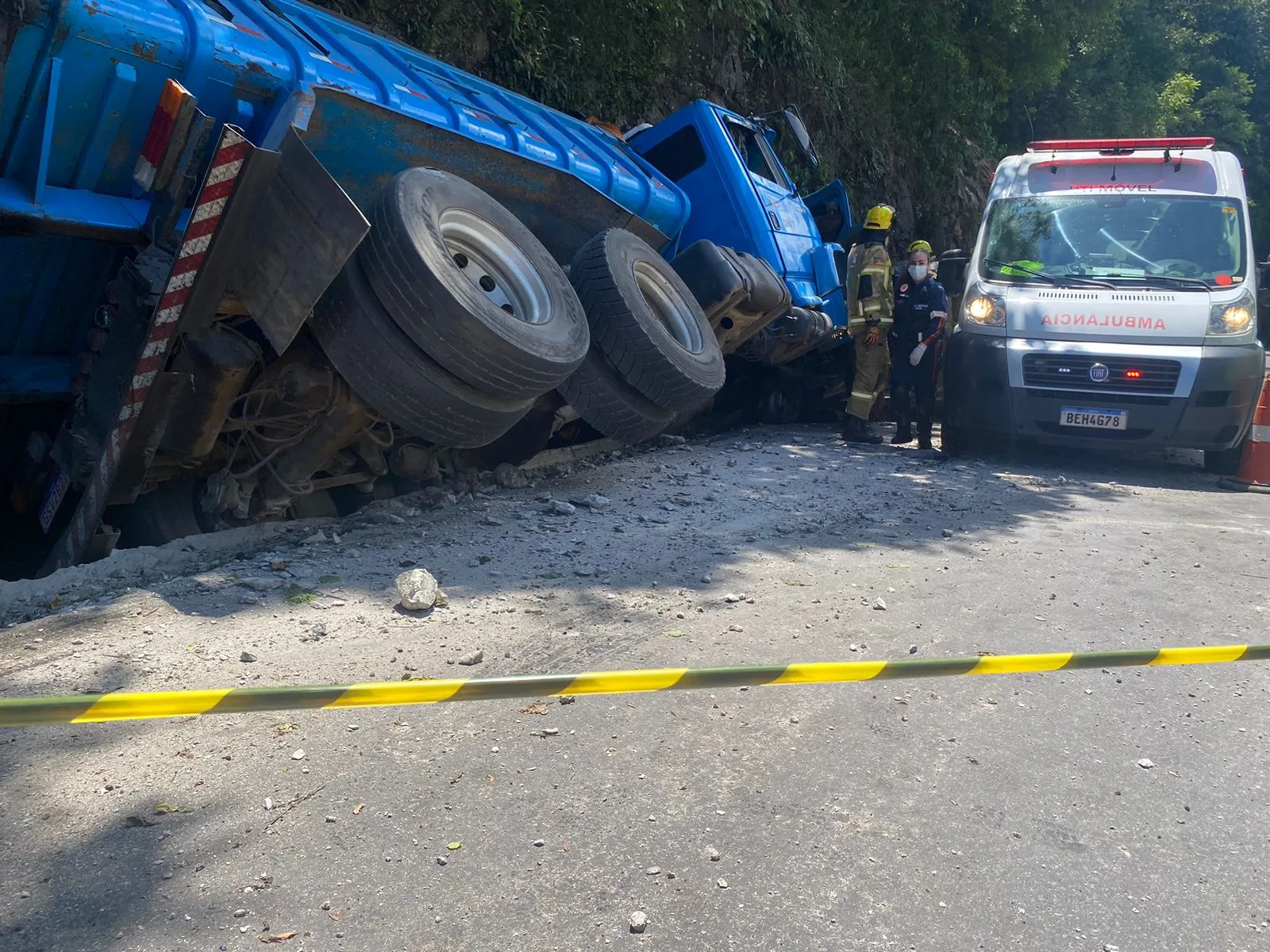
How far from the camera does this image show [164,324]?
3.95m

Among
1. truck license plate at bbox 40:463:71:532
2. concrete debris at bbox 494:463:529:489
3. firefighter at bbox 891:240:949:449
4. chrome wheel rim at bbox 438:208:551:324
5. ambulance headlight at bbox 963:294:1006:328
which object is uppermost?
ambulance headlight at bbox 963:294:1006:328

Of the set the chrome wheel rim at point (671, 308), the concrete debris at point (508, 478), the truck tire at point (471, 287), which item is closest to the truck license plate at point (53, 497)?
the truck tire at point (471, 287)

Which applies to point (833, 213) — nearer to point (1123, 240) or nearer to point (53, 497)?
point (1123, 240)

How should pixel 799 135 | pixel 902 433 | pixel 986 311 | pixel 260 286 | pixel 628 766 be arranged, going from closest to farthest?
1. pixel 628 766
2. pixel 260 286
3. pixel 986 311
4. pixel 902 433
5. pixel 799 135

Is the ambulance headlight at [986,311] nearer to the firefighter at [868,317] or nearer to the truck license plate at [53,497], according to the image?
the firefighter at [868,317]

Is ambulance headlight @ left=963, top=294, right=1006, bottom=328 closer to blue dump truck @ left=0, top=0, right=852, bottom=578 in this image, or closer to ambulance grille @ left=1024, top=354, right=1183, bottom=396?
ambulance grille @ left=1024, top=354, right=1183, bottom=396

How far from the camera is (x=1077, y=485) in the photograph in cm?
727

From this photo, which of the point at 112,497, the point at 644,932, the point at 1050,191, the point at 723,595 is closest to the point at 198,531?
the point at 112,497

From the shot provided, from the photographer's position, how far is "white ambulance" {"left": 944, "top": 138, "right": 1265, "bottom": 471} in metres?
7.50

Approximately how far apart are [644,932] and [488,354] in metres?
2.57

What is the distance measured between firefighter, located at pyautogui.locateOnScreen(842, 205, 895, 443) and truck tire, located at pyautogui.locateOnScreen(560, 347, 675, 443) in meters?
3.60

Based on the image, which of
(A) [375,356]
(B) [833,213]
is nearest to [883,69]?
(B) [833,213]

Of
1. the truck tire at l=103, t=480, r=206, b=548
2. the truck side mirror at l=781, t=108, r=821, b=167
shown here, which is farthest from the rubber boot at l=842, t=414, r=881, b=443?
the truck tire at l=103, t=480, r=206, b=548

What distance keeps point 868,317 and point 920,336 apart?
432 mm
